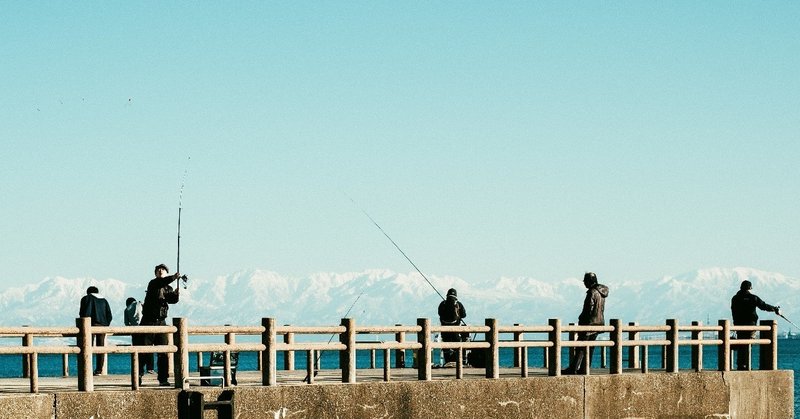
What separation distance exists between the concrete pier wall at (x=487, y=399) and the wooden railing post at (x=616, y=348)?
31 centimetres

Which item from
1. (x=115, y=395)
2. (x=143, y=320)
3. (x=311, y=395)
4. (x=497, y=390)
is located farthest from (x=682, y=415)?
(x=115, y=395)

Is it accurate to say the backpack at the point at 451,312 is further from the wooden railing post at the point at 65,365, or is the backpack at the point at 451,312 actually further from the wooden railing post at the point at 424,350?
the wooden railing post at the point at 65,365

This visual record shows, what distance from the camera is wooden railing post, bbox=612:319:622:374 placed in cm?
2200

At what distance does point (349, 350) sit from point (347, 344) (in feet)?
0.30

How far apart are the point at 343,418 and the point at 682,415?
310 inches

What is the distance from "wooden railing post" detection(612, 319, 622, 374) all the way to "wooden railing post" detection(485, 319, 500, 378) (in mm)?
2847

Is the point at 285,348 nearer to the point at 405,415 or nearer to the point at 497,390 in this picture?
the point at 405,415

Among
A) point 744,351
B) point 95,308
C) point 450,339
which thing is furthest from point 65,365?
point 744,351

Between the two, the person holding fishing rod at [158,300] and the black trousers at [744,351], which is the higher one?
the person holding fishing rod at [158,300]

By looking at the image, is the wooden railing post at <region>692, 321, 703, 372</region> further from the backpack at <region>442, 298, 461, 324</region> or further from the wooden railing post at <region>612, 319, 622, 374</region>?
the backpack at <region>442, 298, 461, 324</region>

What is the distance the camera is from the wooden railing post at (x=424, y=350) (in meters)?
19.1

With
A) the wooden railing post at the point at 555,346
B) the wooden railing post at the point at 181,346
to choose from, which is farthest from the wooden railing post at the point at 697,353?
the wooden railing post at the point at 181,346

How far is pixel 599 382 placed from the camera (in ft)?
70.5

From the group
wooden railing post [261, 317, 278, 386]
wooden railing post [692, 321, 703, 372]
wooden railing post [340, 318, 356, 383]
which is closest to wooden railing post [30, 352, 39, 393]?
wooden railing post [261, 317, 278, 386]
